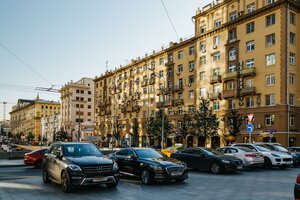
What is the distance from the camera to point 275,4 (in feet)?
136

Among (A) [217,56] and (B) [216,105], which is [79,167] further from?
(A) [217,56]

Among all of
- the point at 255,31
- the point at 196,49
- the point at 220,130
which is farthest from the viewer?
the point at 196,49

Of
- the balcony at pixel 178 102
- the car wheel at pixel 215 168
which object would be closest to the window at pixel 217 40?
the balcony at pixel 178 102

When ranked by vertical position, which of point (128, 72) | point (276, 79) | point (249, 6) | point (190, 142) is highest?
point (249, 6)

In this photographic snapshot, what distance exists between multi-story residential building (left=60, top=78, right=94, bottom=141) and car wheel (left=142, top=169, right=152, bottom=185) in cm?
10083

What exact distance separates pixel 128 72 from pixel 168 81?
1677cm

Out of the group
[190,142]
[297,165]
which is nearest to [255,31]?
[190,142]

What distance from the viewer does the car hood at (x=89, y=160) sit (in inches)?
418

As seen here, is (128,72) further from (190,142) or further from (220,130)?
(220,130)

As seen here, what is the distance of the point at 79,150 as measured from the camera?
1186cm

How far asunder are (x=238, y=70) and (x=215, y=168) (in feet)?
100

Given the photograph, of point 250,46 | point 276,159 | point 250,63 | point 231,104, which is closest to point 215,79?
point 231,104

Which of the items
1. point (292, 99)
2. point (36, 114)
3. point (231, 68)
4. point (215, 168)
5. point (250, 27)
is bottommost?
point (215, 168)

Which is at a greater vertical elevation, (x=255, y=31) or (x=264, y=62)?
(x=255, y=31)
